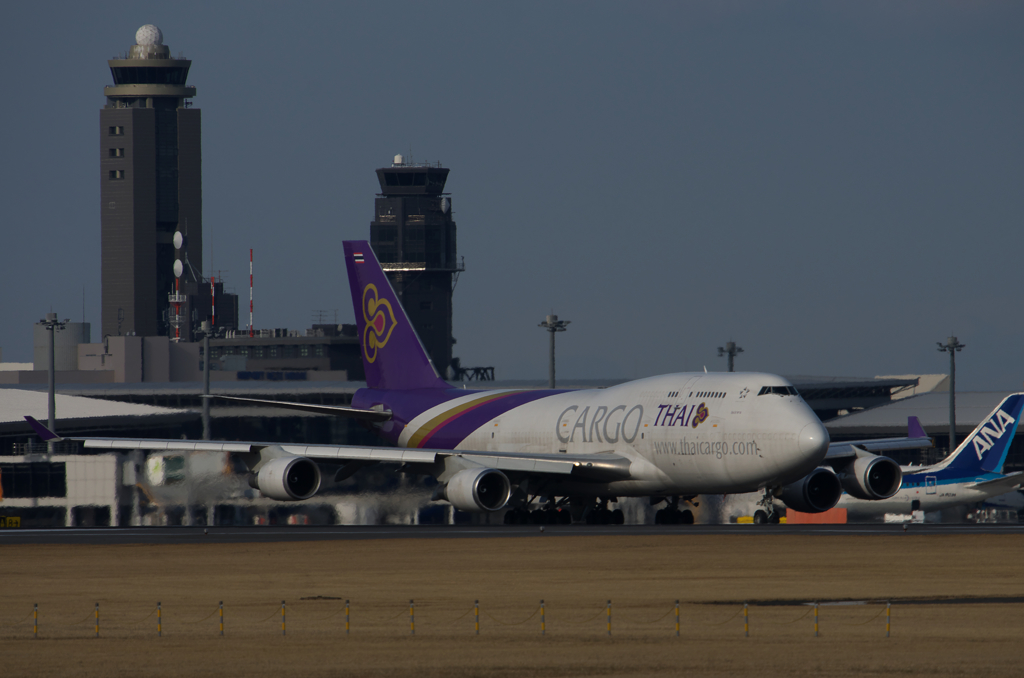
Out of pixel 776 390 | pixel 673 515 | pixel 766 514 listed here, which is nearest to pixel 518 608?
pixel 776 390

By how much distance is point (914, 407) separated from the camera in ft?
368

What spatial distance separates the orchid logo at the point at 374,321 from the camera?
195 ft

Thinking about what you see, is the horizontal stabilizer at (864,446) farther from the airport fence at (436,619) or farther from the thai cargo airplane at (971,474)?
the airport fence at (436,619)

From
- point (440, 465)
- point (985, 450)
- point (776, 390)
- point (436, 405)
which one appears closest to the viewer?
point (776, 390)

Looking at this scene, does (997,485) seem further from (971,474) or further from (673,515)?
(673,515)

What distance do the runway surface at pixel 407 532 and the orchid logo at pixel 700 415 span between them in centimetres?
322

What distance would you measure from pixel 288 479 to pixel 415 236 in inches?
5214

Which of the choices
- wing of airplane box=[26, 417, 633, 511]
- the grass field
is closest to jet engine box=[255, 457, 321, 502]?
wing of airplane box=[26, 417, 633, 511]

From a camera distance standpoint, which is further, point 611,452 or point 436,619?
point 611,452

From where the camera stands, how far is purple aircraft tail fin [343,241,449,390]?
58500 mm

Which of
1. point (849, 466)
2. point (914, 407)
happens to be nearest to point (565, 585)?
point (849, 466)

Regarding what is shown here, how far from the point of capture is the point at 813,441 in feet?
141

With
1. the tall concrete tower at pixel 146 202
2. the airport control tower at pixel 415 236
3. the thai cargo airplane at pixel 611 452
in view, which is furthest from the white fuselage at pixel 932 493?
the tall concrete tower at pixel 146 202

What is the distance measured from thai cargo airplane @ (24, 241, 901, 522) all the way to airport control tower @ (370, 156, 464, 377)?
124m
